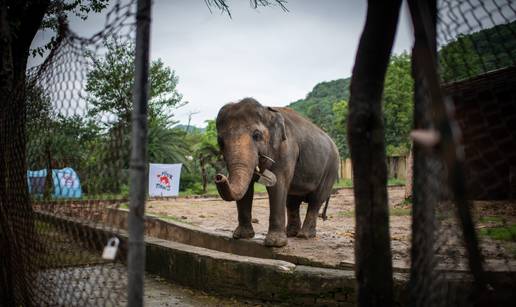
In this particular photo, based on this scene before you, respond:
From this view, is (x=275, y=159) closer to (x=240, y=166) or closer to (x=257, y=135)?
(x=257, y=135)

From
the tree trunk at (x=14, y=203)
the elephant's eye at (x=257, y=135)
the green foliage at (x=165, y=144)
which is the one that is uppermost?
the green foliage at (x=165, y=144)

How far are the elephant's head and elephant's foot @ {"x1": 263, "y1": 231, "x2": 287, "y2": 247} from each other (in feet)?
2.37

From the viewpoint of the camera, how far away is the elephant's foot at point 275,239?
4809 millimetres

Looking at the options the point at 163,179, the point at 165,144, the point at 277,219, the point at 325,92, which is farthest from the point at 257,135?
the point at 325,92

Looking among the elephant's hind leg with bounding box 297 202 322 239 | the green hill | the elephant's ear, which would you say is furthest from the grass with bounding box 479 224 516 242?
the green hill

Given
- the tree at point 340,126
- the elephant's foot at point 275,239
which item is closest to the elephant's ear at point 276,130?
the elephant's foot at point 275,239

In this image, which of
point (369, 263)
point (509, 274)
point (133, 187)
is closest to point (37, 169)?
point (133, 187)

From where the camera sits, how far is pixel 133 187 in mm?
1498

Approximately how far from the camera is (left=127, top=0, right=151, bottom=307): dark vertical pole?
150 centimetres

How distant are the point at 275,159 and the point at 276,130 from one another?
0.36m

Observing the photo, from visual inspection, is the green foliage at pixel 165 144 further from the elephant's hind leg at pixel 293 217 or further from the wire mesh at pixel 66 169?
the wire mesh at pixel 66 169

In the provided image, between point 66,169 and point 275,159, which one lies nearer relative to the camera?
point 66,169

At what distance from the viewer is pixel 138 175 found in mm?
1499

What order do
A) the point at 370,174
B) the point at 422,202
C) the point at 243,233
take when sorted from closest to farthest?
the point at 370,174 → the point at 422,202 → the point at 243,233
